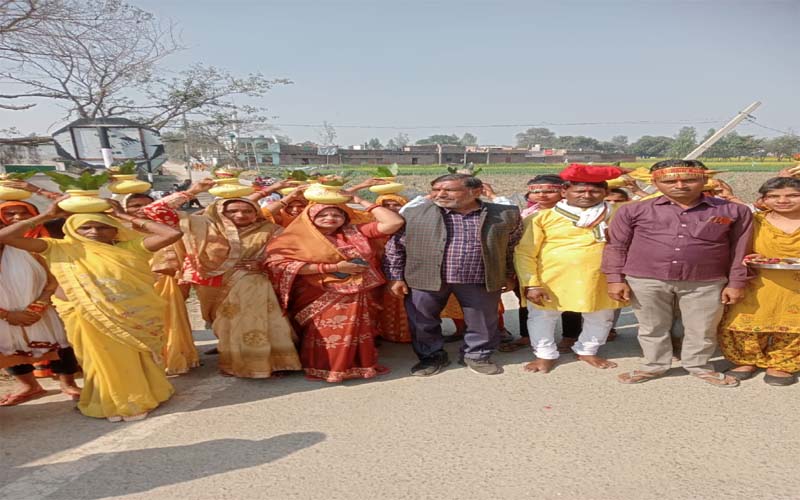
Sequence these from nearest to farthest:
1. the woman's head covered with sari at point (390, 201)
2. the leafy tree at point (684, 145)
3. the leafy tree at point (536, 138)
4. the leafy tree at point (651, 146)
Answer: the woman's head covered with sari at point (390, 201) → the leafy tree at point (684, 145) → the leafy tree at point (651, 146) → the leafy tree at point (536, 138)

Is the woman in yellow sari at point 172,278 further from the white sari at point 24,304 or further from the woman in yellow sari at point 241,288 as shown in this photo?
the white sari at point 24,304

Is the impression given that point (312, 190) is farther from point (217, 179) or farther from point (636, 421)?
point (636, 421)

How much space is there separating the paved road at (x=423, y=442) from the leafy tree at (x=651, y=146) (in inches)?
3728

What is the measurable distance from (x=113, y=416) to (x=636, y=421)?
3.28 metres

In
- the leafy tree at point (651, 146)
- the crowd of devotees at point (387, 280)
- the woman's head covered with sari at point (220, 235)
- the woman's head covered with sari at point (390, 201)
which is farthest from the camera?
the leafy tree at point (651, 146)

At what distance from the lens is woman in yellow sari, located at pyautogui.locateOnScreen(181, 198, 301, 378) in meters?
3.48

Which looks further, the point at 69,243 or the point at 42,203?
the point at 42,203

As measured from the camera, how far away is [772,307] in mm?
3318

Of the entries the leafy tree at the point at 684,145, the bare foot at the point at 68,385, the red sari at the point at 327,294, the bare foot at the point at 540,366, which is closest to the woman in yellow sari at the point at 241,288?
the red sari at the point at 327,294

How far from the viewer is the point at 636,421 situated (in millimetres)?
2922

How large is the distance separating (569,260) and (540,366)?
0.87m

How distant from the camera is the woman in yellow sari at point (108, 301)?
2.84 m

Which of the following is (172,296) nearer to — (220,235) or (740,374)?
(220,235)

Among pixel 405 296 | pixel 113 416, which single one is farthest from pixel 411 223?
pixel 113 416
